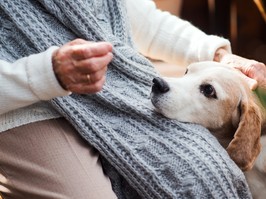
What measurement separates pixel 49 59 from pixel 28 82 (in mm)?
59

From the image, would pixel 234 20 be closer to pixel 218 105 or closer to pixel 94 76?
pixel 218 105

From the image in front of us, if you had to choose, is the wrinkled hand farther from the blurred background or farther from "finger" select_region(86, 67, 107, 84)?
the blurred background

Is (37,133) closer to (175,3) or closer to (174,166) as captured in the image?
(174,166)

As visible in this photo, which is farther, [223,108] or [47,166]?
[223,108]

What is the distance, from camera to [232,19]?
2.72m

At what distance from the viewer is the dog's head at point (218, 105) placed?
3.55ft

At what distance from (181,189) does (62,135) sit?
25 centimetres

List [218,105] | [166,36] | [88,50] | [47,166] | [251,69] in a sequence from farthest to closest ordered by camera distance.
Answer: [166,36] → [251,69] → [218,105] → [47,166] → [88,50]

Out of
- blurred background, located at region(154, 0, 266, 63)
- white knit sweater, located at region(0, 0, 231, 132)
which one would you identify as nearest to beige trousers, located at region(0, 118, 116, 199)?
white knit sweater, located at region(0, 0, 231, 132)

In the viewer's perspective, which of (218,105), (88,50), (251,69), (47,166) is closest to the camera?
(88,50)

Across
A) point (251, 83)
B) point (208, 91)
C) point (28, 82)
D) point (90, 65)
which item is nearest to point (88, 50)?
point (90, 65)

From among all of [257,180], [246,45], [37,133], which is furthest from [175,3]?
[37,133]

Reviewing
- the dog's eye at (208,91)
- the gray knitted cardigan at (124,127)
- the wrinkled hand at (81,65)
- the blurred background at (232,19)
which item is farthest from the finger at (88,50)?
the blurred background at (232,19)

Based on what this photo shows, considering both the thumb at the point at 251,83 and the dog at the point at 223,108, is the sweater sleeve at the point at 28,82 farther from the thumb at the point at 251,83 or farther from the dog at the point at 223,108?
the thumb at the point at 251,83
